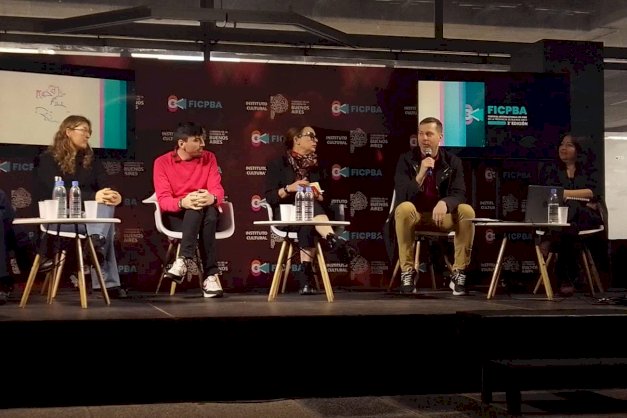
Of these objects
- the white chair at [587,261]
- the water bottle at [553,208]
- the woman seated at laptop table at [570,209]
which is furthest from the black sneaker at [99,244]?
the woman seated at laptop table at [570,209]

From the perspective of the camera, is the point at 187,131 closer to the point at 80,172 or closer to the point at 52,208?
the point at 80,172

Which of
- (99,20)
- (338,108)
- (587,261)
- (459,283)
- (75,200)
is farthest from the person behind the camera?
(99,20)

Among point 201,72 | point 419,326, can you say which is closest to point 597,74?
point 201,72

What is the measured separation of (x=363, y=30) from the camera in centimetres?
1116

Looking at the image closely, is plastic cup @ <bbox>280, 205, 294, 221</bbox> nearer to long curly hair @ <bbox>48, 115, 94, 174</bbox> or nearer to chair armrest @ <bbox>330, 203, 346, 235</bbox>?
chair armrest @ <bbox>330, 203, 346, 235</bbox>

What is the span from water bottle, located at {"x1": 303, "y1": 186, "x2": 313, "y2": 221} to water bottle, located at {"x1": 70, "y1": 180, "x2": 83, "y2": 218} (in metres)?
1.53

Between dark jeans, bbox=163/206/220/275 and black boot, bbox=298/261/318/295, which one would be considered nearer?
dark jeans, bbox=163/206/220/275

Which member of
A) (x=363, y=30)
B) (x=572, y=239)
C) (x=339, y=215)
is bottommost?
(x=572, y=239)

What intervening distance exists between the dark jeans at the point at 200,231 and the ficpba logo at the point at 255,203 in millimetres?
1421

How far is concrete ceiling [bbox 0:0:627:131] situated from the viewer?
32.8 ft

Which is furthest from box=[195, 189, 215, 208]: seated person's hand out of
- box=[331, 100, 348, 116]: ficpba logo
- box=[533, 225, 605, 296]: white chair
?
box=[533, 225, 605, 296]: white chair

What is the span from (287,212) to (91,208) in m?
1.40

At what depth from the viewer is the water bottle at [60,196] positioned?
213 inches

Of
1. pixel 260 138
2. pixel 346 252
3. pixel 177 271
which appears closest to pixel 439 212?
pixel 346 252
